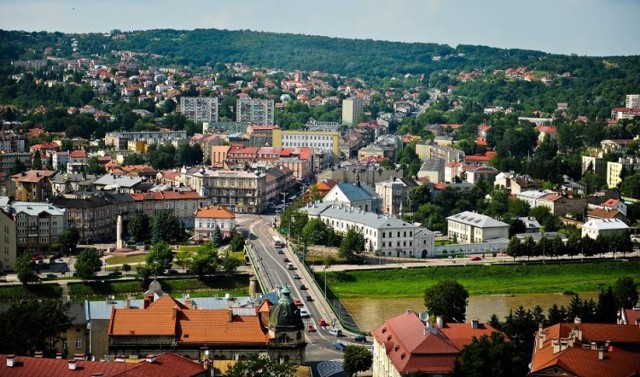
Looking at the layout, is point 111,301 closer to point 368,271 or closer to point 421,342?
point 421,342

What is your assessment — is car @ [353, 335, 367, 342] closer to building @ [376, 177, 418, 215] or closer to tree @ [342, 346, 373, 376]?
tree @ [342, 346, 373, 376]

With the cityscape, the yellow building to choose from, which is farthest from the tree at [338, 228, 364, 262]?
the yellow building

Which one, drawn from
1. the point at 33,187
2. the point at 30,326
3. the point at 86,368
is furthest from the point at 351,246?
the point at 86,368

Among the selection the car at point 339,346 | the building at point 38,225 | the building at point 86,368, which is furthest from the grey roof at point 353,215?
the building at point 86,368

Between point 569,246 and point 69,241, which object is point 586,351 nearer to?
point 569,246

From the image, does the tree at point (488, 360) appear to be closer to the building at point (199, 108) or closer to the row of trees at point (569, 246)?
the row of trees at point (569, 246)

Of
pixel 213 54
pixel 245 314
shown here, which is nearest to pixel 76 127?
pixel 245 314
